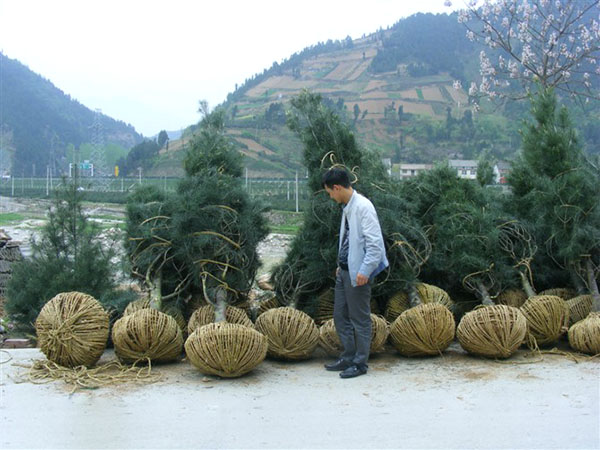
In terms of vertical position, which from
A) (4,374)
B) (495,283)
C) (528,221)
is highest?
(528,221)

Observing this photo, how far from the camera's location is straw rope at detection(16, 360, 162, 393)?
491 centimetres

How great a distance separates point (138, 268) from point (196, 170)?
1279 millimetres

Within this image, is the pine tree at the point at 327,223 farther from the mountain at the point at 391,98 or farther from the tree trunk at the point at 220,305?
the mountain at the point at 391,98

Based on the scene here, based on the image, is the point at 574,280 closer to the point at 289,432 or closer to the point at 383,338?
the point at 383,338

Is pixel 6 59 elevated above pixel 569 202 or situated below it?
above

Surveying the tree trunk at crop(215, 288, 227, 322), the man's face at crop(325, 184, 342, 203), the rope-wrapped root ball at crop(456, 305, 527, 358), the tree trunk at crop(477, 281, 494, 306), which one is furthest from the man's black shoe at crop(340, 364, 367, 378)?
the tree trunk at crop(477, 281, 494, 306)

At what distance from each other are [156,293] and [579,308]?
453 cm

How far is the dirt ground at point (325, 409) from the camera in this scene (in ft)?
12.5

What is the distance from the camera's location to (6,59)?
15125 centimetres

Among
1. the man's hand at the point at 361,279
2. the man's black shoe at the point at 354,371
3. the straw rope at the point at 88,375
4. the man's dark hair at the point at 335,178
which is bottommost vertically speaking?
the straw rope at the point at 88,375

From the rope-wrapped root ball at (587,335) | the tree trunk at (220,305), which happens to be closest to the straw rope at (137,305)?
the tree trunk at (220,305)

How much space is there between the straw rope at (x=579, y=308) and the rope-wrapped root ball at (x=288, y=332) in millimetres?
2852

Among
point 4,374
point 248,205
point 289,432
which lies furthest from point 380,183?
point 4,374

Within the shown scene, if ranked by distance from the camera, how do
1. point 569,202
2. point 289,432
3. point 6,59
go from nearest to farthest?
point 289,432
point 569,202
point 6,59
